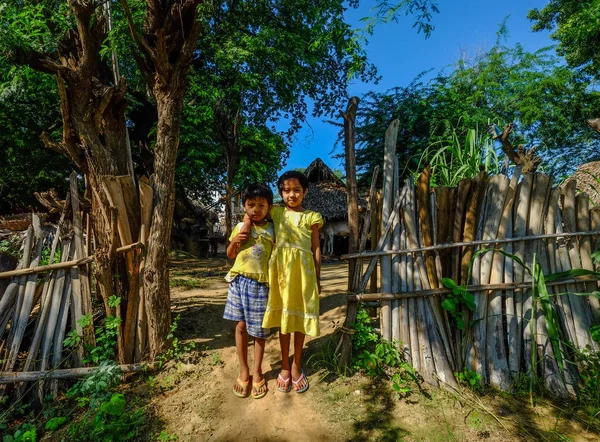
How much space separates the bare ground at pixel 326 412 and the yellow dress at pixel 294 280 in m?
0.62

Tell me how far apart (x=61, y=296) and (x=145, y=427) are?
1.57 metres

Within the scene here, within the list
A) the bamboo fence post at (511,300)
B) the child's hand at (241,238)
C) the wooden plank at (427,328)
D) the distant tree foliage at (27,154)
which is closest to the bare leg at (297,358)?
the child's hand at (241,238)

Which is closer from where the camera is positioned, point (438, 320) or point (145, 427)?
point (145, 427)

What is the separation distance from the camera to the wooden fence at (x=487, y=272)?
8.07 feet

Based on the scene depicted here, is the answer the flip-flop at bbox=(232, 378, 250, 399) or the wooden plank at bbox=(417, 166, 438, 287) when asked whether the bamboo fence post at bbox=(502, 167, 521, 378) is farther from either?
the flip-flop at bbox=(232, 378, 250, 399)

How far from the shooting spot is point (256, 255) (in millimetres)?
2373

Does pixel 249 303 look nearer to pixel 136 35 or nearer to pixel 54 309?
pixel 54 309

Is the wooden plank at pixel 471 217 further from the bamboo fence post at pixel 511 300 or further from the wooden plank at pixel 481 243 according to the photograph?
the bamboo fence post at pixel 511 300

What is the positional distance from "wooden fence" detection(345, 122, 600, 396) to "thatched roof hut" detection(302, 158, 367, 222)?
352 inches

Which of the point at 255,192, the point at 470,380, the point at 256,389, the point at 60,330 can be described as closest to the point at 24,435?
the point at 60,330

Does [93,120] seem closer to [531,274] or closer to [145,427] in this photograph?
[145,427]

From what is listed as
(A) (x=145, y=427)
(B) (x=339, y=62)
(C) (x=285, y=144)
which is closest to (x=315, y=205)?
(C) (x=285, y=144)

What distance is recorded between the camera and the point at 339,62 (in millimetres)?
11078

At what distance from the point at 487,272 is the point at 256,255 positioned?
2.11 meters
